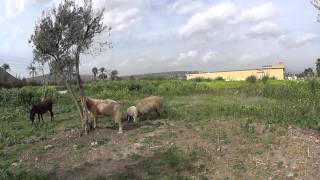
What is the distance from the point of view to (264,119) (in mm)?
17578

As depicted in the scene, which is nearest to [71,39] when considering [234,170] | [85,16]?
[85,16]

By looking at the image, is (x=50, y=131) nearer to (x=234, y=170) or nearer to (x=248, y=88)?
(x=234, y=170)

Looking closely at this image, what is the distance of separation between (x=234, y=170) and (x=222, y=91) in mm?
24916

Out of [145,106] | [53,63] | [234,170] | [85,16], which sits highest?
[85,16]

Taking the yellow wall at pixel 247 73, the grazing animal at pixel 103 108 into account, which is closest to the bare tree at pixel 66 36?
the grazing animal at pixel 103 108

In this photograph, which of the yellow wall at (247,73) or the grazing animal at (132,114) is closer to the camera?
the grazing animal at (132,114)

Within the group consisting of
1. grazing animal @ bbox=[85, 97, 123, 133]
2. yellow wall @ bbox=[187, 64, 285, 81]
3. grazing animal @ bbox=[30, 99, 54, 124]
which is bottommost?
grazing animal @ bbox=[30, 99, 54, 124]

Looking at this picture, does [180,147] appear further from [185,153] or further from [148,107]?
[148,107]

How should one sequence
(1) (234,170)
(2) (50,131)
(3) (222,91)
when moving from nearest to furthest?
(1) (234,170) → (2) (50,131) → (3) (222,91)

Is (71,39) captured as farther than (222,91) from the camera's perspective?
No

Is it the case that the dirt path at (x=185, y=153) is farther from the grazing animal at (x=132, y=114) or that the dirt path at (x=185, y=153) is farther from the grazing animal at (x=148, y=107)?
the grazing animal at (x=148, y=107)

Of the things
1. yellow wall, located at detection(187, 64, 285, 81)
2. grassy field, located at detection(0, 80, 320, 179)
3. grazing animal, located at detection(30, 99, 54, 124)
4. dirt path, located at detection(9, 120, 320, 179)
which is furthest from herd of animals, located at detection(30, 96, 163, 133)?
yellow wall, located at detection(187, 64, 285, 81)

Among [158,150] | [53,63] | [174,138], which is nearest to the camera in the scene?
[158,150]

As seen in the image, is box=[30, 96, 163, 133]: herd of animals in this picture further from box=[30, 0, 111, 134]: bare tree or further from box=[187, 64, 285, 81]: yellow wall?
box=[187, 64, 285, 81]: yellow wall
